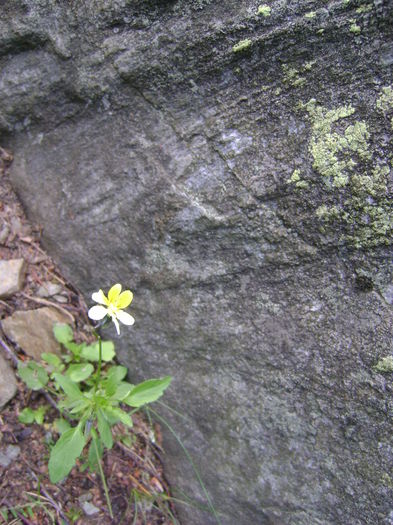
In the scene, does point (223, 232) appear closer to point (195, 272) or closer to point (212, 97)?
point (195, 272)

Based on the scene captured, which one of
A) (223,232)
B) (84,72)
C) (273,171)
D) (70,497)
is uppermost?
(84,72)

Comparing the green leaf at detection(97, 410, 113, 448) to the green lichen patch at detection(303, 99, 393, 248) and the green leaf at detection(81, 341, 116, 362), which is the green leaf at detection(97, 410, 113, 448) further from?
the green lichen patch at detection(303, 99, 393, 248)

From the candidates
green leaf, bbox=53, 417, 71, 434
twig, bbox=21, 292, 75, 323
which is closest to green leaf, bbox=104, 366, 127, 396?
green leaf, bbox=53, 417, 71, 434

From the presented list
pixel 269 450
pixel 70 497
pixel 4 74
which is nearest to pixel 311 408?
pixel 269 450

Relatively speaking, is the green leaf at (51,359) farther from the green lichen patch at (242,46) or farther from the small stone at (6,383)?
the green lichen patch at (242,46)

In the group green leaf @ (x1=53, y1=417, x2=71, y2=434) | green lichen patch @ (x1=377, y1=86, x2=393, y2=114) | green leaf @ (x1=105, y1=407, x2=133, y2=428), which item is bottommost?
green leaf @ (x1=53, y1=417, x2=71, y2=434)

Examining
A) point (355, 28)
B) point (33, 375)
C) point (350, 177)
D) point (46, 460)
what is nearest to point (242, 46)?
point (355, 28)
